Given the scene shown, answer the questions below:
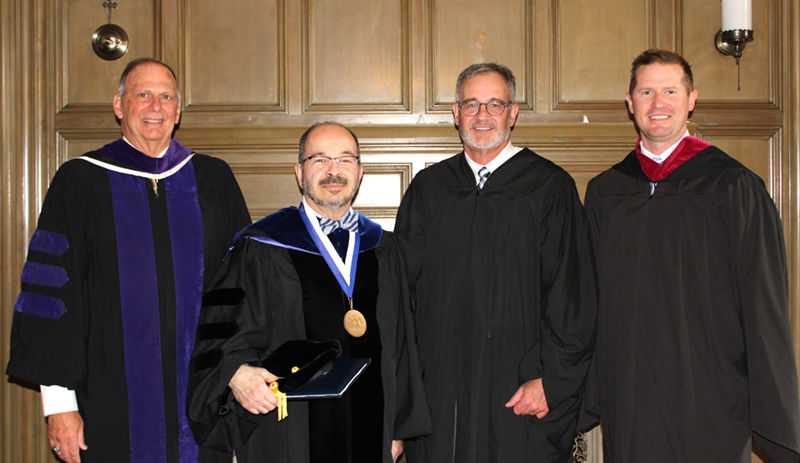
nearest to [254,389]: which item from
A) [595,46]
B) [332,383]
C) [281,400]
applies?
[281,400]

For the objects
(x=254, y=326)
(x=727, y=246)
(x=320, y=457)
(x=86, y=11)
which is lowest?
(x=320, y=457)

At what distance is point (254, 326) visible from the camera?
235 centimetres

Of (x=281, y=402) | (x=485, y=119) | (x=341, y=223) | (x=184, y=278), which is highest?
(x=485, y=119)

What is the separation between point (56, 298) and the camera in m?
2.51

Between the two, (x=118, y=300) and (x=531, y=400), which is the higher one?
(x=118, y=300)

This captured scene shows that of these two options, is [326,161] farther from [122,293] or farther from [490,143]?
[122,293]

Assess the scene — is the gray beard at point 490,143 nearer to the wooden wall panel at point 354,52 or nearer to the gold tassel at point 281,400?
the wooden wall panel at point 354,52

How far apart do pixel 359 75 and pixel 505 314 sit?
167 centimetres

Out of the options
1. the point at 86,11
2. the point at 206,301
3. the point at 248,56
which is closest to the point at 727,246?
the point at 206,301

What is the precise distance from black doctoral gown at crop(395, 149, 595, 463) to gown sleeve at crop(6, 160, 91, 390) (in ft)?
4.44

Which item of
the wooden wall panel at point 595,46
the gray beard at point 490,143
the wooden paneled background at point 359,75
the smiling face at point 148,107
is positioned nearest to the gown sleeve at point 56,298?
the smiling face at point 148,107

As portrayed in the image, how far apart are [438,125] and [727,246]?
1625mm

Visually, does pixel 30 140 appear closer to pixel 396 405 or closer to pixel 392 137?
pixel 392 137

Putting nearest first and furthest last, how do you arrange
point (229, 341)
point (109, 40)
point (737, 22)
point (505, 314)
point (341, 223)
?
point (229, 341) → point (341, 223) → point (505, 314) → point (737, 22) → point (109, 40)
